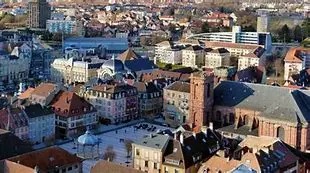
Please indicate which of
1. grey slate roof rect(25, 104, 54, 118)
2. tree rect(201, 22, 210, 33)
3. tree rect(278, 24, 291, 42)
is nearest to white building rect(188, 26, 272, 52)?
tree rect(278, 24, 291, 42)

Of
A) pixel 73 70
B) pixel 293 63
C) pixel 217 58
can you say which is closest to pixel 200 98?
pixel 73 70

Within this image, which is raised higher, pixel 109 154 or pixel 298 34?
pixel 298 34

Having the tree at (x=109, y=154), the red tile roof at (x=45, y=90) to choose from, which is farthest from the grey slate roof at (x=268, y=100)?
the red tile roof at (x=45, y=90)

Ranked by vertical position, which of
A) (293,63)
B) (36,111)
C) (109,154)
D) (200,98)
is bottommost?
(109,154)

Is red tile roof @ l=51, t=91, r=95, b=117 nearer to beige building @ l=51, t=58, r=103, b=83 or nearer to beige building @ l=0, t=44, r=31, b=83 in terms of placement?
beige building @ l=51, t=58, r=103, b=83

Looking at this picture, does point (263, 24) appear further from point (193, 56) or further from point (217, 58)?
point (193, 56)
